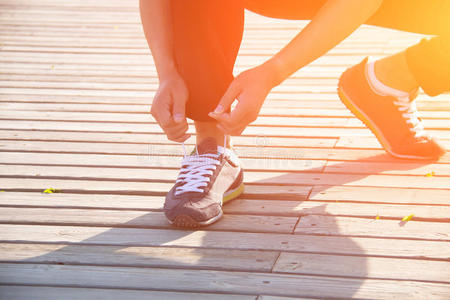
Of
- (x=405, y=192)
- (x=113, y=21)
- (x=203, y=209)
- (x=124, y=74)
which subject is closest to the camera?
(x=203, y=209)

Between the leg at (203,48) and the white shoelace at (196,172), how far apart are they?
0.14m

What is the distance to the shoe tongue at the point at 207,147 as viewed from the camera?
1.81 metres

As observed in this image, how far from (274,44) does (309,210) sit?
2136 millimetres

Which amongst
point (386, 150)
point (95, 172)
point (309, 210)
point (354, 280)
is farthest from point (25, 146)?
point (354, 280)

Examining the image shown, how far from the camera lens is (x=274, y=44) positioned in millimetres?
3744

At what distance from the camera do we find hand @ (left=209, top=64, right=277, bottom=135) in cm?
147

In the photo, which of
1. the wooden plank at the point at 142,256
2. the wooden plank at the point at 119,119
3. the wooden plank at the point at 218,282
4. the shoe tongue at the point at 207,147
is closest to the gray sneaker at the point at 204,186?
the shoe tongue at the point at 207,147

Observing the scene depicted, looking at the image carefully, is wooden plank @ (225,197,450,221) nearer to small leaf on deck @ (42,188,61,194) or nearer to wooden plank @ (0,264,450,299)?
wooden plank @ (0,264,450,299)

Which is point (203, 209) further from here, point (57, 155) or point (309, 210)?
point (57, 155)

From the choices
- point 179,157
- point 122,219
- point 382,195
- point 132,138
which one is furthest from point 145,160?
point 382,195

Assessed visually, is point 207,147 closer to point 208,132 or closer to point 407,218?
point 208,132

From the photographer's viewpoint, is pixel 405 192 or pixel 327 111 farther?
pixel 327 111

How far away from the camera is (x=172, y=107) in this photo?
1.66 m

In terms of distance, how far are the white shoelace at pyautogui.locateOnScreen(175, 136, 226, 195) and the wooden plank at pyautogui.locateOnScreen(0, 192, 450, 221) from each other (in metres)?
0.12
